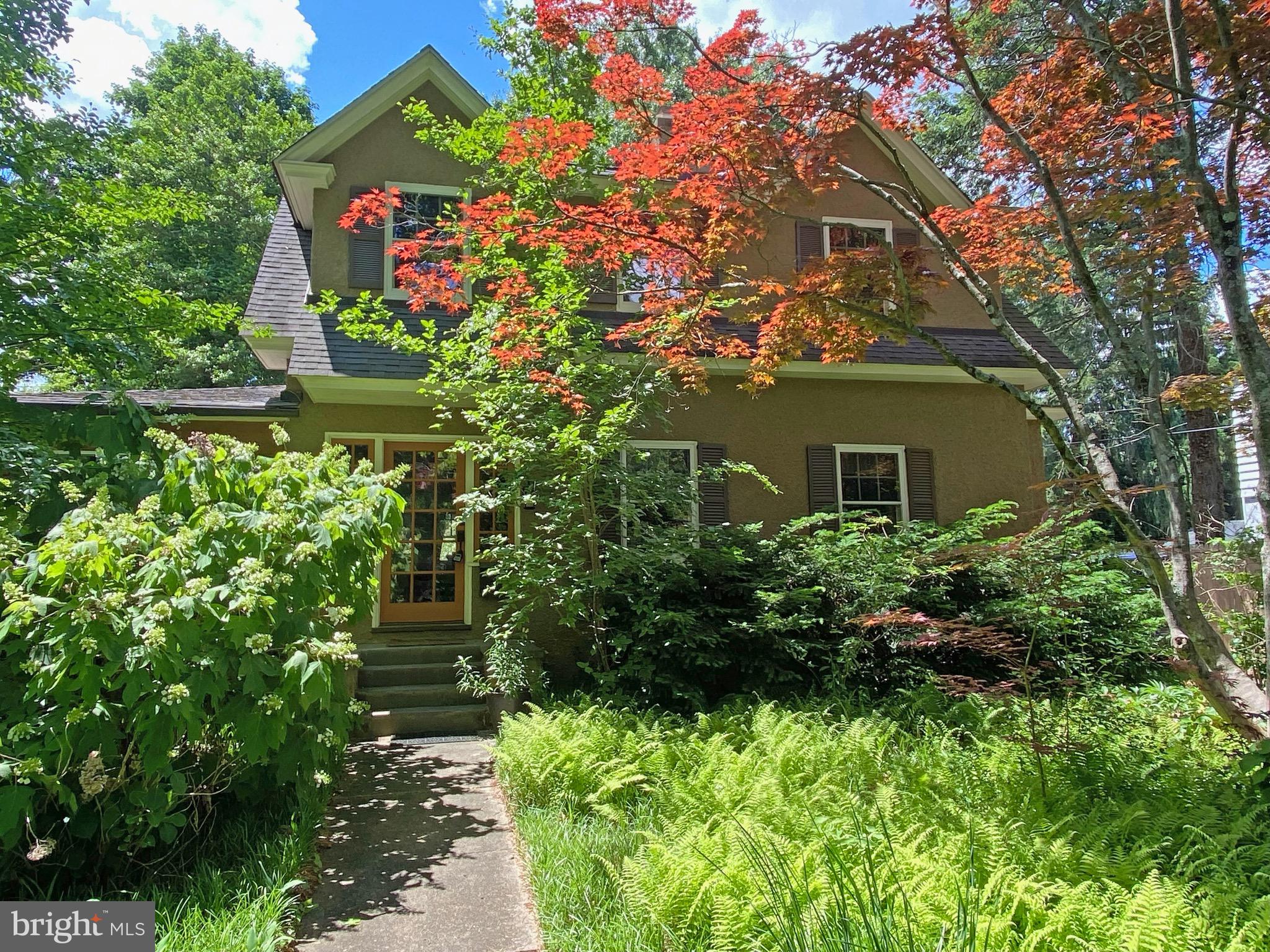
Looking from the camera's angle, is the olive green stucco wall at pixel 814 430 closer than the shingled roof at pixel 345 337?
No

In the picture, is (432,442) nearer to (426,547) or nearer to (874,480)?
(426,547)

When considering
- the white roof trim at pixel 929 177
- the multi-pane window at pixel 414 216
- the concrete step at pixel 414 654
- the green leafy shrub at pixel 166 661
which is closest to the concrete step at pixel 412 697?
the concrete step at pixel 414 654

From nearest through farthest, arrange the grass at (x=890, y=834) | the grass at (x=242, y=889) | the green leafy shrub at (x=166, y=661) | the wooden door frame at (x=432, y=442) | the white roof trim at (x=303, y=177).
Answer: the grass at (x=890, y=834) < the grass at (x=242, y=889) < the green leafy shrub at (x=166, y=661) < the wooden door frame at (x=432, y=442) < the white roof trim at (x=303, y=177)

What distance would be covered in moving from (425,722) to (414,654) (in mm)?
1042

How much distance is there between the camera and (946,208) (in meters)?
6.88

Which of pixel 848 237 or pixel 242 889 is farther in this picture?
pixel 848 237

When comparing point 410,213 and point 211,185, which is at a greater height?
point 211,185

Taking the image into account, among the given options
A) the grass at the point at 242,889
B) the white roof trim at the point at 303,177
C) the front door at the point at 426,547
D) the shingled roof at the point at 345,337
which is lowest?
the grass at the point at 242,889

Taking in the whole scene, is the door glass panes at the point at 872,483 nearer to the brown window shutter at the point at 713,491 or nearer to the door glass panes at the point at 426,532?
the brown window shutter at the point at 713,491

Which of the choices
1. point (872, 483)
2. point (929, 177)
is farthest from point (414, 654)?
point (929, 177)

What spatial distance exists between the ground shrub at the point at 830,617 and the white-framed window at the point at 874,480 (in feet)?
5.11

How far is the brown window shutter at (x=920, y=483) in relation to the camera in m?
Answer: 9.70

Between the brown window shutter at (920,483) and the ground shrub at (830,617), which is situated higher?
the brown window shutter at (920,483)

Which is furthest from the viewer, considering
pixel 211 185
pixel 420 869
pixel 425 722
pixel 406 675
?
pixel 211 185
